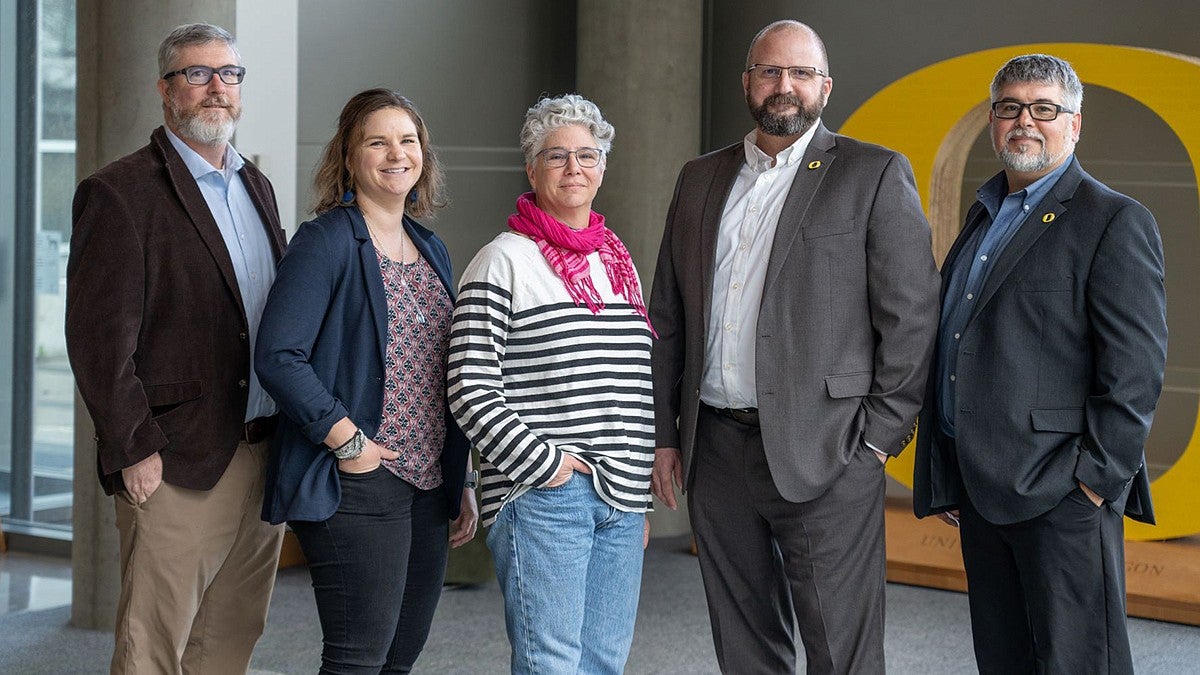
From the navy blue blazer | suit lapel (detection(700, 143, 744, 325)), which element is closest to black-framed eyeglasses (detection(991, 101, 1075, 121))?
suit lapel (detection(700, 143, 744, 325))

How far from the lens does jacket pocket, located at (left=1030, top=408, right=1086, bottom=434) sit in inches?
108

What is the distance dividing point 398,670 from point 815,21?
4.49 meters

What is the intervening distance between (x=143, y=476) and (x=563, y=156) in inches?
45.3

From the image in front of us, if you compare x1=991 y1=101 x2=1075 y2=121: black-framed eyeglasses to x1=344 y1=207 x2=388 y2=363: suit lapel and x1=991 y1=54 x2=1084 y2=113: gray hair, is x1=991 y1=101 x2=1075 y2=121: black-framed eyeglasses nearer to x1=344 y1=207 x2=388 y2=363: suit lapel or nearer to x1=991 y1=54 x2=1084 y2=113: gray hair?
x1=991 y1=54 x2=1084 y2=113: gray hair

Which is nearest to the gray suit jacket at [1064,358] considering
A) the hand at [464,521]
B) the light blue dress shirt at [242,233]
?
the hand at [464,521]

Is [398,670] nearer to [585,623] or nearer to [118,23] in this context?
[585,623]

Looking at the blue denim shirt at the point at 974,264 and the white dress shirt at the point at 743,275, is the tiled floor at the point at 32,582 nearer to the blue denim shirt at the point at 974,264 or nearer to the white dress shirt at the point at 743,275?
the white dress shirt at the point at 743,275

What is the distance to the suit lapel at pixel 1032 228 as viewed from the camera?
281 cm

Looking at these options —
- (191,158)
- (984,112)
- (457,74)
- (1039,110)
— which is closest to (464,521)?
(191,158)

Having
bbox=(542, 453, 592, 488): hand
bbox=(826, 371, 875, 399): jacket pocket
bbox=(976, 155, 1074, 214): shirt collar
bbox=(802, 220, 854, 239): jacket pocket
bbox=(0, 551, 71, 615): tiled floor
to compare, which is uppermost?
bbox=(976, 155, 1074, 214): shirt collar

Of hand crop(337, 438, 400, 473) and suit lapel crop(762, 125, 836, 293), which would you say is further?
suit lapel crop(762, 125, 836, 293)

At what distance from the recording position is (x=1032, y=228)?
283 centimetres

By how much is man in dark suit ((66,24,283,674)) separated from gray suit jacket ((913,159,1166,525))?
5.37 feet

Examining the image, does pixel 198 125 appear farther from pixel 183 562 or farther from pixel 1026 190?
pixel 1026 190
